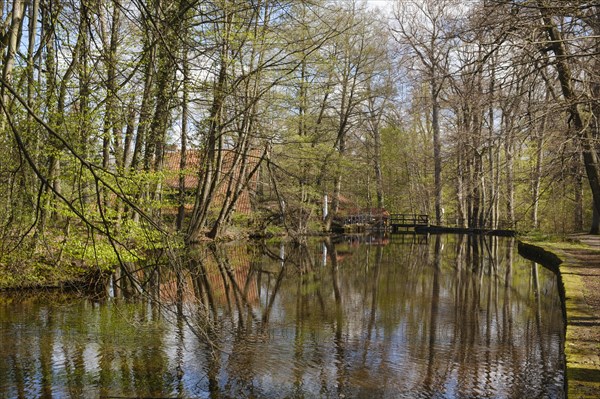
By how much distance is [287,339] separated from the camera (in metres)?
8.30

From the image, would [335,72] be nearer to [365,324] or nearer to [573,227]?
[573,227]

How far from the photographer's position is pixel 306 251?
2175cm

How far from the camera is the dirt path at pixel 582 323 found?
518cm

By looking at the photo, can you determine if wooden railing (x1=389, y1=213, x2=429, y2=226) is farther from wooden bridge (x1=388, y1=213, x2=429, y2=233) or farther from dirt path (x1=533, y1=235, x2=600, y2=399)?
dirt path (x1=533, y1=235, x2=600, y2=399)

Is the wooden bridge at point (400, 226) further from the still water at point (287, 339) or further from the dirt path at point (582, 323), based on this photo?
the still water at point (287, 339)

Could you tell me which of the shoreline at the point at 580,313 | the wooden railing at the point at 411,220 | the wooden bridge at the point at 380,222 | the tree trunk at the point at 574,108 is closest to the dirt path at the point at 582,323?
the shoreline at the point at 580,313

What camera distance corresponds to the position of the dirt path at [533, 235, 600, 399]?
5.18m

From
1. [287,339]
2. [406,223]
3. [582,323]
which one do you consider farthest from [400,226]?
[582,323]

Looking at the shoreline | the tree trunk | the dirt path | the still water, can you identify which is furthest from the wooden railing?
the tree trunk

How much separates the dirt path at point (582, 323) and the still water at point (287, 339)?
0.46 metres

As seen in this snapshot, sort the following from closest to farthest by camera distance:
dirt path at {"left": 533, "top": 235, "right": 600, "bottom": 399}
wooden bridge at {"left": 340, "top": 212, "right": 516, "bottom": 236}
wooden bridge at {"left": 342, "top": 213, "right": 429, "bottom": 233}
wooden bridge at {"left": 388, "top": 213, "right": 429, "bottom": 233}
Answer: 1. dirt path at {"left": 533, "top": 235, "right": 600, "bottom": 399}
2. wooden bridge at {"left": 340, "top": 212, "right": 516, "bottom": 236}
3. wooden bridge at {"left": 342, "top": 213, "right": 429, "bottom": 233}
4. wooden bridge at {"left": 388, "top": 213, "right": 429, "bottom": 233}

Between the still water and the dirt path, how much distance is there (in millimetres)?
459

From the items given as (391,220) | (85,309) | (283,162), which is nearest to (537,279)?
(85,309)

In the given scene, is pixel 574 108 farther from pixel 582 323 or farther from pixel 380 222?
pixel 380 222
